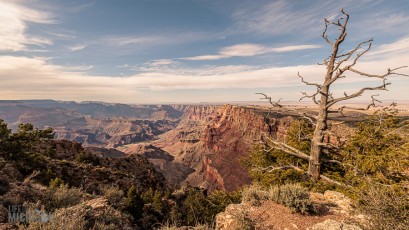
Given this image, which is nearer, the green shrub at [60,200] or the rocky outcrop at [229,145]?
the green shrub at [60,200]

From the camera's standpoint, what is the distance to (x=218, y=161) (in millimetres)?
112875

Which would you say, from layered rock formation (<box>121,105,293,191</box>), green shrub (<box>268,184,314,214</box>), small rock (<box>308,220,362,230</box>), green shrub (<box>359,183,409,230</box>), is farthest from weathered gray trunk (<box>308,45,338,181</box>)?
layered rock formation (<box>121,105,293,191</box>)

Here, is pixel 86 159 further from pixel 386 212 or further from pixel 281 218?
pixel 386 212

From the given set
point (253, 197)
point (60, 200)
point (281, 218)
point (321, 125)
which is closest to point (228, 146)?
point (321, 125)

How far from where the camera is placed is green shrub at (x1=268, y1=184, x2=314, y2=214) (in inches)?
288

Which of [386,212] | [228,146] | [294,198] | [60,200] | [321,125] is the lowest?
[228,146]

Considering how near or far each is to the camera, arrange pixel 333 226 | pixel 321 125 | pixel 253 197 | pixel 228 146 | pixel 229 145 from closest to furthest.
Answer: pixel 333 226 → pixel 253 197 → pixel 321 125 → pixel 229 145 → pixel 228 146

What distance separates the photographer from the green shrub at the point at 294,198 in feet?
24.0

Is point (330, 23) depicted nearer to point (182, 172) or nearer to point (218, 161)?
point (218, 161)

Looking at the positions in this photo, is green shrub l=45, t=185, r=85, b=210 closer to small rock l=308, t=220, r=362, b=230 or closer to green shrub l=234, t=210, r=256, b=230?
green shrub l=234, t=210, r=256, b=230

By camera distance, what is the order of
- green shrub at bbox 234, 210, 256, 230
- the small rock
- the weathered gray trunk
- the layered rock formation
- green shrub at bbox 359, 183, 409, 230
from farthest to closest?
the layered rock formation < the weathered gray trunk < green shrub at bbox 234, 210, 256, 230 < the small rock < green shrub at bbox 359, 183, 409, 230

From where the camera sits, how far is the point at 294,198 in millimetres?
7664

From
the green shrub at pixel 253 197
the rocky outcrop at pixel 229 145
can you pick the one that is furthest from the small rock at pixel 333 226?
the rocky outcrop at pixel 229 145

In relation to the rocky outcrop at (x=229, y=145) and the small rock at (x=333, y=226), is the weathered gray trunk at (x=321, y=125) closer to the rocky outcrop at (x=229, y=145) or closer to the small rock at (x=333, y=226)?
the small rock at (x=333, y=226)
